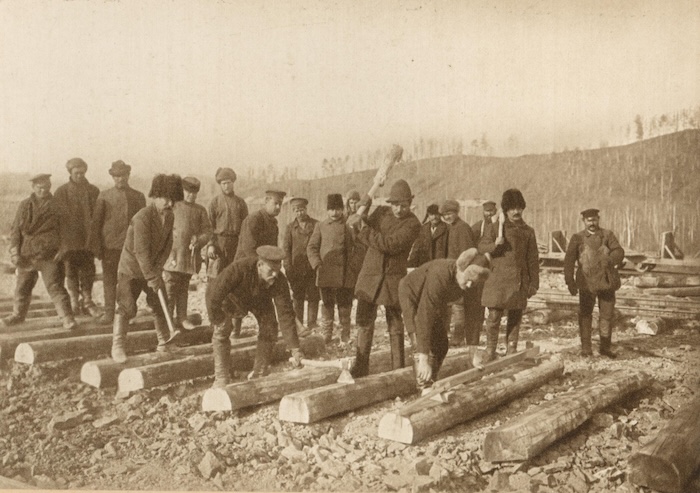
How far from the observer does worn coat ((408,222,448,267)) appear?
6.55 metres

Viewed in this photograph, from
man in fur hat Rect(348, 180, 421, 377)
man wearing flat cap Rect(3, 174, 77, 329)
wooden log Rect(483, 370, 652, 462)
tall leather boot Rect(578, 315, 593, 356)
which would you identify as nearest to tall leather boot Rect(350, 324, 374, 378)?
man in fur hat Rect(348, 180, 421, 377)

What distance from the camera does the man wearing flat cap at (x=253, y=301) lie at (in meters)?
4.89

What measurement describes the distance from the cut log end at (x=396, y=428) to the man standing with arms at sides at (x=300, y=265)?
2.63 m

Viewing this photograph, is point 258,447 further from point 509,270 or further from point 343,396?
point 509,270

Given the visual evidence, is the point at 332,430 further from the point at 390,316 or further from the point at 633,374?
the point at 633,374

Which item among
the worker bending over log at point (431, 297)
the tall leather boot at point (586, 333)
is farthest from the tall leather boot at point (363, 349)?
the tall leather boot at point (586, 333)

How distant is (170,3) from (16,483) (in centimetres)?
353

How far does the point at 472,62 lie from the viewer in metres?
4.97

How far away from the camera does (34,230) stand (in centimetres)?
571

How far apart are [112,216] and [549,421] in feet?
13.3

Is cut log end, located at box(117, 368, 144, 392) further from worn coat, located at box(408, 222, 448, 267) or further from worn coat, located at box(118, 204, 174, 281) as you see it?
worn coat, located at box(408, 222, 448, 267)

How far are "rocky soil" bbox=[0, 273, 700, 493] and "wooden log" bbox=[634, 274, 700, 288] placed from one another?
1.72m

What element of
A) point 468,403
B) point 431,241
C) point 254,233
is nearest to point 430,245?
point 431,241

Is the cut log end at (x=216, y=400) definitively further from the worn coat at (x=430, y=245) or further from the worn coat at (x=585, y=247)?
the worn coat at (x=585, y=247)
